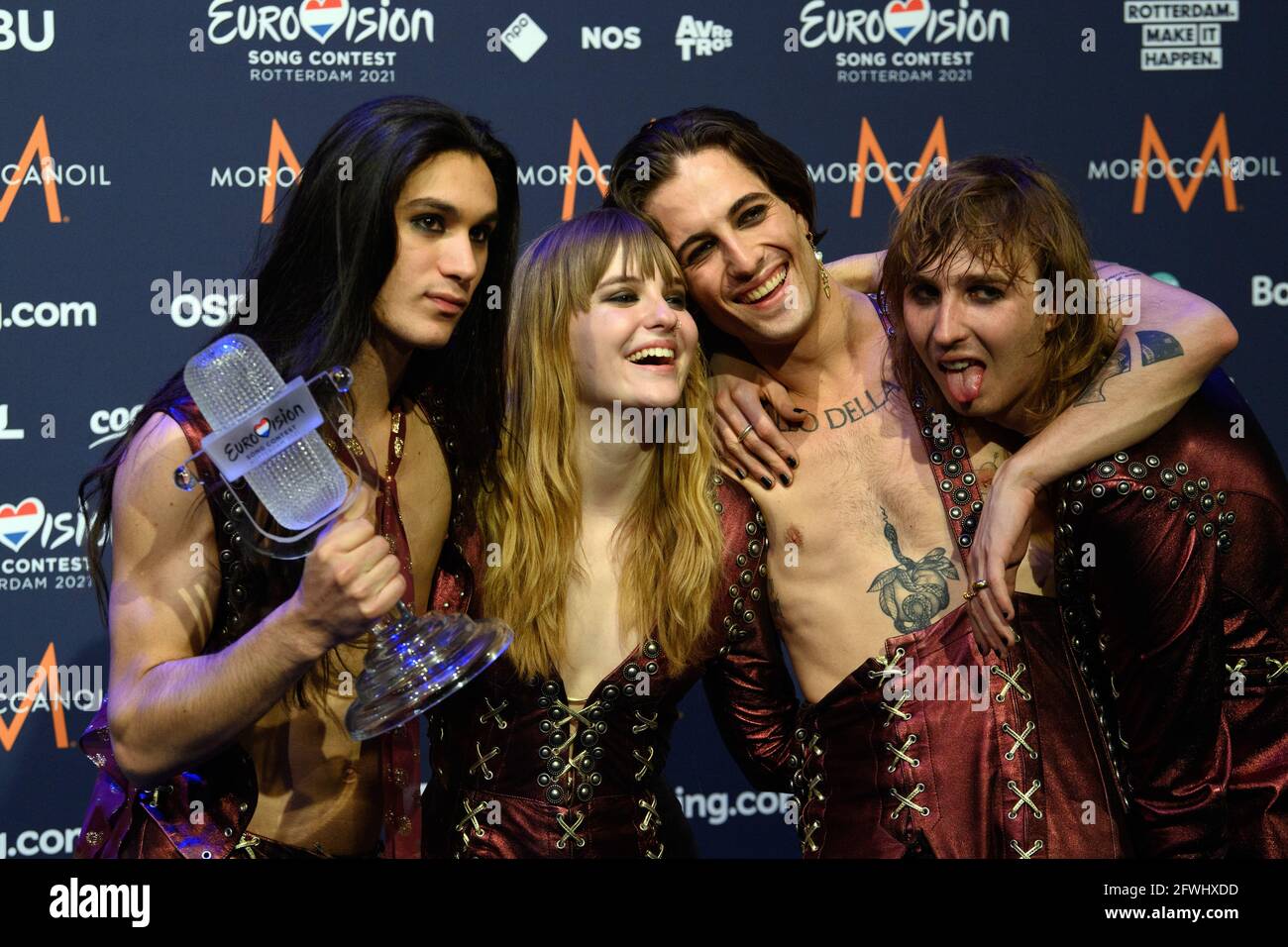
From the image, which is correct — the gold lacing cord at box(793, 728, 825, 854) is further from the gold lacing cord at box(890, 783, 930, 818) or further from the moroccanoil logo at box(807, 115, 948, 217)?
the moroccanoil logo at box(807, 115, 948, 217)

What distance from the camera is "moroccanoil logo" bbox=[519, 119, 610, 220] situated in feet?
11.9

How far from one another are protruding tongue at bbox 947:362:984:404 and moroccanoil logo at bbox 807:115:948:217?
4.64 ft

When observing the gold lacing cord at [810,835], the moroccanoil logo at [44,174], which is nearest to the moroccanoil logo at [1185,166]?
the gold lacing cord at [810,835]

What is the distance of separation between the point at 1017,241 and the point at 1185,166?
167 centimetres

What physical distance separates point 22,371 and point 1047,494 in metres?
2.77

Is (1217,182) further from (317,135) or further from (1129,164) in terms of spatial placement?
(317,135)

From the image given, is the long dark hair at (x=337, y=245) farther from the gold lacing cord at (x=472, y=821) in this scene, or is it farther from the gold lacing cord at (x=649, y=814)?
the gold lacing cord at (x=649, y=814)

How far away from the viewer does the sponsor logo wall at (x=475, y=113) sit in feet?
11.6

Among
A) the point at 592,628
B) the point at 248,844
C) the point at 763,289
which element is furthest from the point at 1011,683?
the point at 248,844

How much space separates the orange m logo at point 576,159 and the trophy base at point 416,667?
72.0 inches

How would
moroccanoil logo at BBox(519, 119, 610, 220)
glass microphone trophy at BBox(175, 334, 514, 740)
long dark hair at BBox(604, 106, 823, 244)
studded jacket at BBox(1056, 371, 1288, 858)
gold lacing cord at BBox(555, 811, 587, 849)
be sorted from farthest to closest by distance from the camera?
moroccanoil logo at BBox(519, 119, 610, 220), long dark hair at BBox(604, 106, 823, 244), gold lacing cord at BBox(555, 811, 587, 849), studded jacket at BBox(1056, 371, 1288, 858), glass microphone trophy at BBox(175, 334, 514, 740)

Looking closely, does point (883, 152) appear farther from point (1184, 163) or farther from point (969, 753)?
point (969, 753)

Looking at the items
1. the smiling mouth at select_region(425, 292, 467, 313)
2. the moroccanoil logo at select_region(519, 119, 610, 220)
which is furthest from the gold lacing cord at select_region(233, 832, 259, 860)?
the moroccanoil logo at select_region(519, 119, 610, 220)
